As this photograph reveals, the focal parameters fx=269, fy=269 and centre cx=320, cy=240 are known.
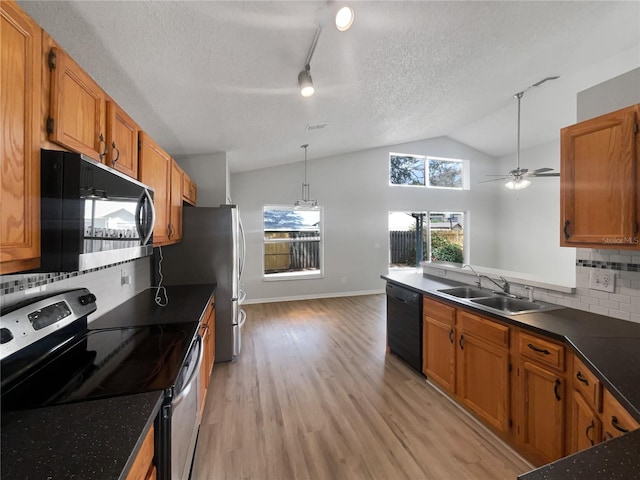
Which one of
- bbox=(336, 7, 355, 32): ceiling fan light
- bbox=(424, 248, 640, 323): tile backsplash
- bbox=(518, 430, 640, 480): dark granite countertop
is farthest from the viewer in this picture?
bbox=(424, 248, 640, 323): tile backsplash

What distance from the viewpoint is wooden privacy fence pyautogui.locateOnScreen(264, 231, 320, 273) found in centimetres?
580

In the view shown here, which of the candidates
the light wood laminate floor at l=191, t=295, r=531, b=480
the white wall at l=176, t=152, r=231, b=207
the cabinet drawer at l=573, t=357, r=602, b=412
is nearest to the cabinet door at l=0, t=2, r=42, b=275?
the light wood laminate floor at l=191, t=295, r=531, b=480

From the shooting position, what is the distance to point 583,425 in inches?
51.4

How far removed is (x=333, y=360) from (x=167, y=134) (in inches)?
121

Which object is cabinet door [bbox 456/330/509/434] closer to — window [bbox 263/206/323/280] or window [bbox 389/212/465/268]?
window [bbox 263/206/323/280]

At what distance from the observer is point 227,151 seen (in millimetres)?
3893

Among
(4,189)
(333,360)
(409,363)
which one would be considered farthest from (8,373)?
(409,363)

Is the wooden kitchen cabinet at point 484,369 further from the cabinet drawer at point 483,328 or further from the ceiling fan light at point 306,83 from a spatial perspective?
the ceiling fan light at point 306,83

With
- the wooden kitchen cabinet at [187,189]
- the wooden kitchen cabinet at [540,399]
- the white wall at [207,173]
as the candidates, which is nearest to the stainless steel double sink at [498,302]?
the wooden kitchen cabinet at [540,399]

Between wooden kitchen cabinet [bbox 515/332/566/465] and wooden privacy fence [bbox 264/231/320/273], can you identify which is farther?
wooden privacy fence [bbox 264/231/320/273]

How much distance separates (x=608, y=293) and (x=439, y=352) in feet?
3.97

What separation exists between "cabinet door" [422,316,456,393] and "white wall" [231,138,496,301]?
3.60 meters

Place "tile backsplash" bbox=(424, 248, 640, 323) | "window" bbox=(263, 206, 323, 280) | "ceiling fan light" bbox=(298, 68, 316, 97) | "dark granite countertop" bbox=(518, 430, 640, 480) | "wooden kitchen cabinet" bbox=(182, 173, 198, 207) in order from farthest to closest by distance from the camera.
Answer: "window" bbox=(263, 206, 323, 280)
"wooden kitchen cabinet" bbox=(182, 173, 198, 207)
"ceiling fan light" bbox=(298, 68, 316, 97)
"tile backsplash" bbox=(424, 248, 640, 323)
"dark granite countertop" bbox=(518, 430, 640, 480)

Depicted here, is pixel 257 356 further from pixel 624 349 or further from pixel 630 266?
pixel 630 266
